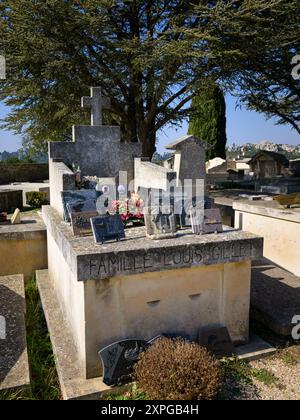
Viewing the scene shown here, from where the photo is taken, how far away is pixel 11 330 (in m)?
4.45

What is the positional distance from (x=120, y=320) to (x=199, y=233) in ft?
4.71

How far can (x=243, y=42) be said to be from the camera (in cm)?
1257

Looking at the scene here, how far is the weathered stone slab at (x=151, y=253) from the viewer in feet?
11.8

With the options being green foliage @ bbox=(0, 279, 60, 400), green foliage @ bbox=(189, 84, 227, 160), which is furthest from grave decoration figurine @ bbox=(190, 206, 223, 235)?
green foliage @ bbox=(189, 84, 227, 160)

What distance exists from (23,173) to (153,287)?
20589mm

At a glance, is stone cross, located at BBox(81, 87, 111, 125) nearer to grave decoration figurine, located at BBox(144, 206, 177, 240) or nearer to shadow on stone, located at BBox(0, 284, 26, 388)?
shadow on stone, located at BBox(0, 284, 26, 388)

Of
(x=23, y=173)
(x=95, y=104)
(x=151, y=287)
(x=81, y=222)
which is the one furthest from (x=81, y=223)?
(x=23, y=173)

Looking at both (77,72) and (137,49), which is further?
(77,72)

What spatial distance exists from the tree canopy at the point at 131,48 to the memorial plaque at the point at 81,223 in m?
8.89

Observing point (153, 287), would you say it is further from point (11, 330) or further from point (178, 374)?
point (11, 330)

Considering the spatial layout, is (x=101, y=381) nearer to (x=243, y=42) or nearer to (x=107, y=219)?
(x=107, y=219)

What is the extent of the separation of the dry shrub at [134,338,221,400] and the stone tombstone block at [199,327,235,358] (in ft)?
1.66

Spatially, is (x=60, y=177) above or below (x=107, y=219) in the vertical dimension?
above

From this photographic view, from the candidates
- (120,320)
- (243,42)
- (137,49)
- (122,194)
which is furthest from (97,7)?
(120,320)
